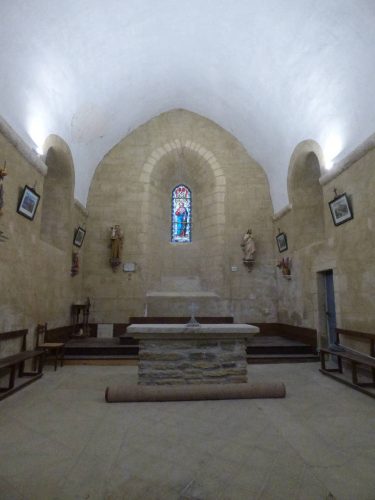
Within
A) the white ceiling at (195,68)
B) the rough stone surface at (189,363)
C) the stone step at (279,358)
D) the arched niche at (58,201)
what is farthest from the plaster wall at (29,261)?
the stone step at (279,358)

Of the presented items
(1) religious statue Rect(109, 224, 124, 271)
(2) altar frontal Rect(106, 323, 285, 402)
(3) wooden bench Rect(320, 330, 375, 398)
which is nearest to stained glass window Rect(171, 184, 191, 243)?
(1) religious statue Rect(109, 224, 124, 271)

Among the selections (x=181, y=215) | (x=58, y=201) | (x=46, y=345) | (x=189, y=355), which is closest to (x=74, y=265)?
(x=58, y=201)

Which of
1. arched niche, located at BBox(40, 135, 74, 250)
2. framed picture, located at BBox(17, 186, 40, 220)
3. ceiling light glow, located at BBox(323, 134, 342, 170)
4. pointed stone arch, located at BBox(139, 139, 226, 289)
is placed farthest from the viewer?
pointed stone arch, located at BBox(139, 139, 226, 289)

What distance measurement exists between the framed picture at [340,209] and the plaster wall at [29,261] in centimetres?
578

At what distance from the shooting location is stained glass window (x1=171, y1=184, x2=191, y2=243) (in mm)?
10539

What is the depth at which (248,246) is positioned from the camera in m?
9.34

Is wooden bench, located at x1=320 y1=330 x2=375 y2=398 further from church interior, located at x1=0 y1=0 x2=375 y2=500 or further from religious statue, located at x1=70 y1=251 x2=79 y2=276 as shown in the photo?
religious statue, located at x1=70 y1=251 x2=79 y2=276

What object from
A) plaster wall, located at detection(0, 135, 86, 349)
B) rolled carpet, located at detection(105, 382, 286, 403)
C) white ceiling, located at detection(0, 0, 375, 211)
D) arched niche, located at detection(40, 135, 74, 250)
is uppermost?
white ceiling, located at detection(0, 0, 375, 211)

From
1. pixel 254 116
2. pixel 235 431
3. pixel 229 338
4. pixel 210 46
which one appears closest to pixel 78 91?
pixel 210 46

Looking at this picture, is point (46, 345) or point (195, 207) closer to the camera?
point (46, 345)

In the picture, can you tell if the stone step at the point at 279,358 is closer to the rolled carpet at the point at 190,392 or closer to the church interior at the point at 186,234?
the church interior at the point at 186,234

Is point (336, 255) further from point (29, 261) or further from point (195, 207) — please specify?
point (29, 261)

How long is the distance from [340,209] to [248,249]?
11.4 feet

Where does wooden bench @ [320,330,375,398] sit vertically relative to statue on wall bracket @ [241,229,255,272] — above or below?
below
